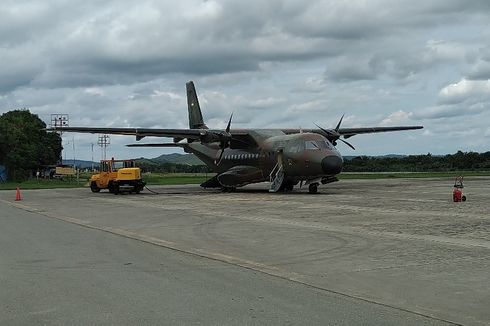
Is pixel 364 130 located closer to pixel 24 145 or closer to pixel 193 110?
pixel 193 110

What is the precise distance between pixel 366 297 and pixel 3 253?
7.54 meters

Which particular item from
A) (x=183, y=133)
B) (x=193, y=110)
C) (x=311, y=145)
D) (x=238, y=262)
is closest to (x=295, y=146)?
(x=311, y=145)

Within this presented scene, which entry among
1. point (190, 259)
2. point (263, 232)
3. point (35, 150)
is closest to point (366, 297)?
point (190, 259)

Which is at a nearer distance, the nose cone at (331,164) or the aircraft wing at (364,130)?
the nose cone at (331,164)

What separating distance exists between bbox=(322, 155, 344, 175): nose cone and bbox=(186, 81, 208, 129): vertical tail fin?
16567mm

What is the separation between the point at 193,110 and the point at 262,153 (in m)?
12.5

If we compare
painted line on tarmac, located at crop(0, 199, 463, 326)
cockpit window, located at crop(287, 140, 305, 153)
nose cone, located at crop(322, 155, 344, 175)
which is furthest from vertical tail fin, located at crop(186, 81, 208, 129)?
painted line on tarmac, located at crop(0, 199, 463, 326)

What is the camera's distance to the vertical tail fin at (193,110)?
145ft

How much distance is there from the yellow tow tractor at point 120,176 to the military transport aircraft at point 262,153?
8.41 feet

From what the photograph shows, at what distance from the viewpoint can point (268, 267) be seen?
9539 millimetres

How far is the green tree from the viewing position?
80688mm

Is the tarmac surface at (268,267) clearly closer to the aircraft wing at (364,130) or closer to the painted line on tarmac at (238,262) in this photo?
the painted line on tarmac at (238,262)

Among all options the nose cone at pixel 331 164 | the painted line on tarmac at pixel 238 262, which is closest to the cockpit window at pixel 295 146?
the nose cone at pixel 331 164

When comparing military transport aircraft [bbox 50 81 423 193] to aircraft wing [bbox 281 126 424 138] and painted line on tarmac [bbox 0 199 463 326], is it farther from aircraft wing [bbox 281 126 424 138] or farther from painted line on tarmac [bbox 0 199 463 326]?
painted line on tarmac [bbox 0 199 463 326]
